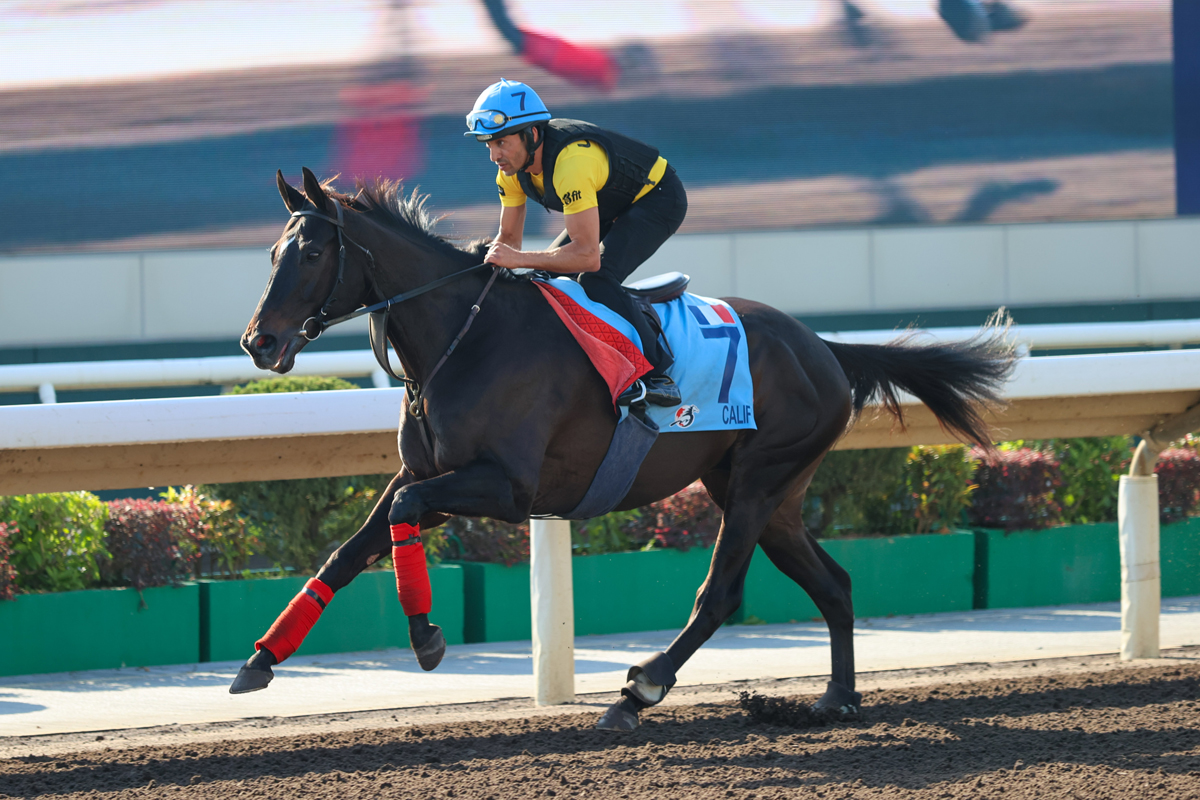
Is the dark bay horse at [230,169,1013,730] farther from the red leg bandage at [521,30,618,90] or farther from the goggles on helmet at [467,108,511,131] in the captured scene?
the red leg bandage at [521,30,618,90]

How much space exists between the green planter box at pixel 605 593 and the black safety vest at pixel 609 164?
2.95 metres

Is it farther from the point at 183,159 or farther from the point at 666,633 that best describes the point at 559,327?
the point at 183,159

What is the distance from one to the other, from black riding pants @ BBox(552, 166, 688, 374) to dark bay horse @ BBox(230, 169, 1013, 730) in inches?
9.2

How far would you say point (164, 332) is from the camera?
14109 mm

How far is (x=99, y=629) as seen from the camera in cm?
688

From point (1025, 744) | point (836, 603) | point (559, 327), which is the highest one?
point (559, 327)

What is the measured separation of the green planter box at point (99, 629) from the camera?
6699 mm

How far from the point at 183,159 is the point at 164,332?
6.44ft

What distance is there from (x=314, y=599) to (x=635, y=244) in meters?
1.72

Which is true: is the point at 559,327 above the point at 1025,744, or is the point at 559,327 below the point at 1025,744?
above

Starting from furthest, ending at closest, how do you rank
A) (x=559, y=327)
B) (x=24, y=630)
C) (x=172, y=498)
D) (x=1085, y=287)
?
(x=1085, y=287)
(x=172, y=498)
(x=24, y=630)
(x=559, y=327)

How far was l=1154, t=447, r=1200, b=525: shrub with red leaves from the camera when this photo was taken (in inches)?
356

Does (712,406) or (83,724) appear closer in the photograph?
(712,406)

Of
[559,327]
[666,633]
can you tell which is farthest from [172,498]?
[559,327]
